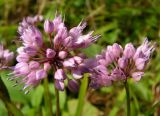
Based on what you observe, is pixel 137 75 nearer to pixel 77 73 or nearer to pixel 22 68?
pixel 77 73

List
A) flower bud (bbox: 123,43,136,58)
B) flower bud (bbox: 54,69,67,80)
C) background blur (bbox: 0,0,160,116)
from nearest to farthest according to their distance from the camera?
flower bud (bbox: 54,69,67,80) < flower bud (bbox: 123,43,136,58) < background blur (bbox: 0,0,160,116)

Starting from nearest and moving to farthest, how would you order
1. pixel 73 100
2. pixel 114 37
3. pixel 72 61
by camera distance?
pixel 72 61
pixel 73 100
pixel 114 37

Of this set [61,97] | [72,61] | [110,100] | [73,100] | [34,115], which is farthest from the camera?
[110,100]

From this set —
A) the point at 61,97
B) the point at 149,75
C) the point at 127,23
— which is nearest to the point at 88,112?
the point at 61,97

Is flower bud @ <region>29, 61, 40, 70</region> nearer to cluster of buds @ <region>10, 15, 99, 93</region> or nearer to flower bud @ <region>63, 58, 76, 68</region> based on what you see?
cluster of buds @ <region>10, 15, 99, 93</region>

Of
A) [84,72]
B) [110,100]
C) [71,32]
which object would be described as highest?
[71,32]

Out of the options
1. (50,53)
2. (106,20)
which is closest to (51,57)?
(50,53)

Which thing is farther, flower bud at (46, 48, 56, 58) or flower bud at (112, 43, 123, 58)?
flower bud at (112, 43, 123, 58)

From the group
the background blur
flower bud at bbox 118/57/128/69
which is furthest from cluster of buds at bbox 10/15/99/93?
the background blur

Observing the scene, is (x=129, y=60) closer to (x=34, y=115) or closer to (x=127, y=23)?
(x=34, y=115)
